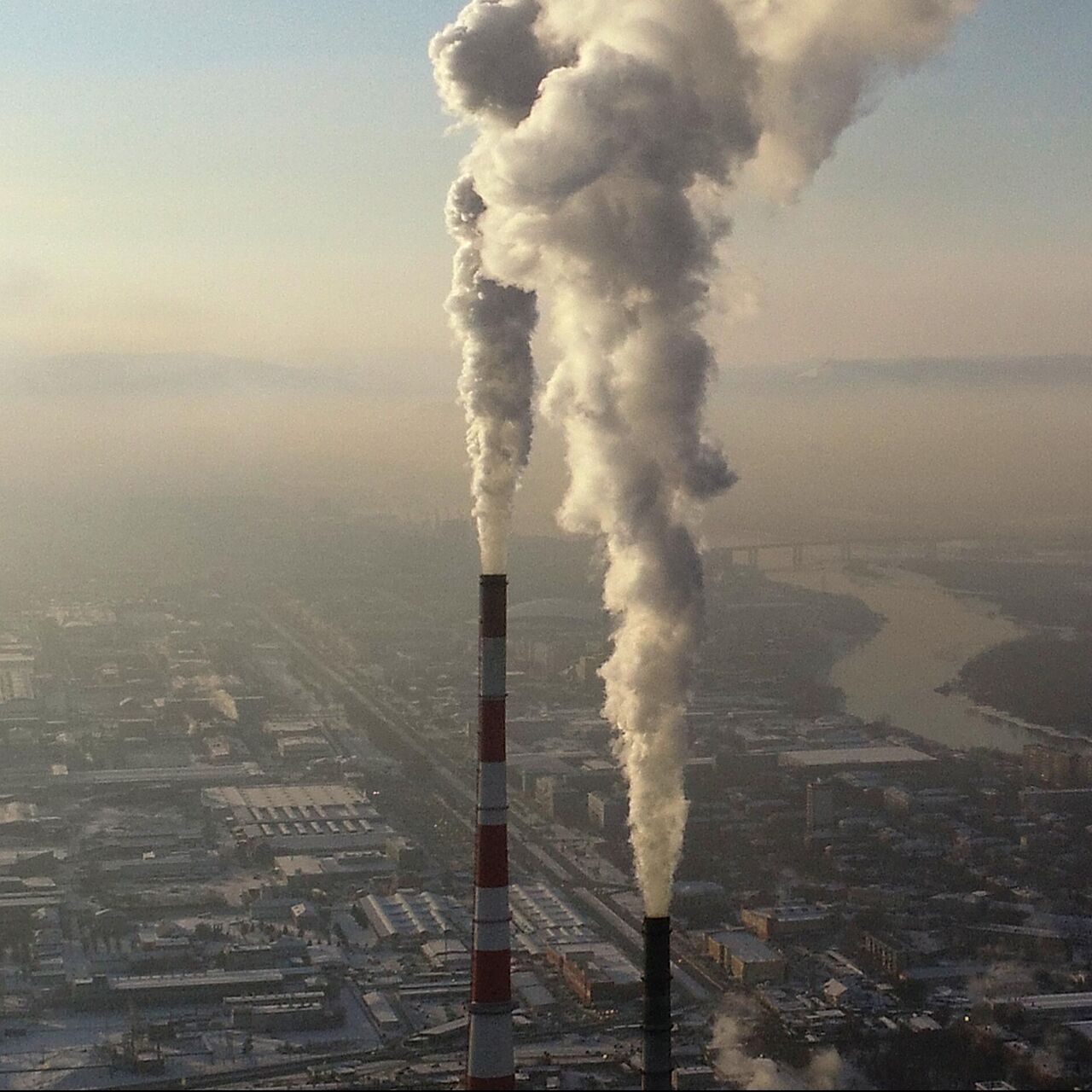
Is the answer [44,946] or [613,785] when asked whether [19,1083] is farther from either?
[613,785]

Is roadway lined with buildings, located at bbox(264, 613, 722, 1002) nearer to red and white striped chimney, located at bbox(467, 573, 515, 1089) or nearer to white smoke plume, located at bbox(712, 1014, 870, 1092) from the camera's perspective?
white smoke plume, located at bbox(712, 1014, 870, 1092)

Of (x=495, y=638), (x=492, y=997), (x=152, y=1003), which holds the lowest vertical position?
(x=152, y=1003)

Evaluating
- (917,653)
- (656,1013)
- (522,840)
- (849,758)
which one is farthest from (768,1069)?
(917,653)

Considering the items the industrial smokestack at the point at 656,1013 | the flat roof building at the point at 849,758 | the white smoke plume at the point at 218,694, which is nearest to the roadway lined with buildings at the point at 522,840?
the white smoke plume at the point at 218,694

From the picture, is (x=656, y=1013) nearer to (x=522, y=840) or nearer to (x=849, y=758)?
(x=522, y=840)

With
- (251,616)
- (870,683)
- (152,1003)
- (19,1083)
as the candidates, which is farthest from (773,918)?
(251,616)
